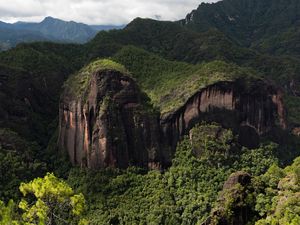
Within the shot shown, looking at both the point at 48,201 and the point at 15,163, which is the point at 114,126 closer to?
the point at 15,163

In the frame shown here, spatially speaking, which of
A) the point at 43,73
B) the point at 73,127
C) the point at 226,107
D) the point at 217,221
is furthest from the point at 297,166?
the point at 43,73

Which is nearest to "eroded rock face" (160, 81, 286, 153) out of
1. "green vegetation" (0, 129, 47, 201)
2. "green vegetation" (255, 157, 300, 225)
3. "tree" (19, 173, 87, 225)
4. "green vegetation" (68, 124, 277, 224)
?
"green vegetation" (68, 124, 277, 224)

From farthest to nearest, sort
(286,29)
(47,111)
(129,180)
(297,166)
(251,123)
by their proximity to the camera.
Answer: (286,29) → (47,111) → (251,123) → (129,180) → (297,166)

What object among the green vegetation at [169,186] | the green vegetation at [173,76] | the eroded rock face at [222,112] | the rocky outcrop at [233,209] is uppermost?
the green vegetation at [173,76]

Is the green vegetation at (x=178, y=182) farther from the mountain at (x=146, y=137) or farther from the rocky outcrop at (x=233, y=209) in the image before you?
the rocky outcrop at (x=233, y=209)

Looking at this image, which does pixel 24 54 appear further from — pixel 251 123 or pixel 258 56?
pixel 258 56

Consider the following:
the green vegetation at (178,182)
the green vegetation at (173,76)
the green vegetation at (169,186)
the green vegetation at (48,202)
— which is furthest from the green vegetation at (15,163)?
the green vegetation at (48,202)
